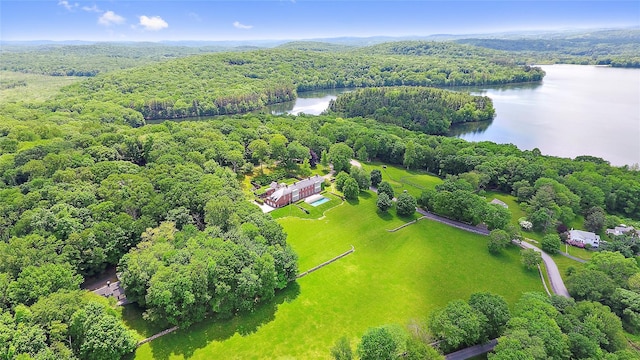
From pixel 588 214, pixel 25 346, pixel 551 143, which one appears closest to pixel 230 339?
pixel 25 346

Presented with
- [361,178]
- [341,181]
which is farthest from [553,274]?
[341,181]

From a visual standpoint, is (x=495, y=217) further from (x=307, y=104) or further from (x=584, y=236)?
(x=307, y=104)

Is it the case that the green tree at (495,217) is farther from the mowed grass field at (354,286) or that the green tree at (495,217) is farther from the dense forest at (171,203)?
the dense forest at (171,203)

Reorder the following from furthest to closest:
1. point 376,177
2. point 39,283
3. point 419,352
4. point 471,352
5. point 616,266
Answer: point 376,177, point 616,266, point 39,283, point 471,352, point 419,352

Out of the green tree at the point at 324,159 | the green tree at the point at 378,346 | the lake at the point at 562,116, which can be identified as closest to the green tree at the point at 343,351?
the green tree at the point at 378,346

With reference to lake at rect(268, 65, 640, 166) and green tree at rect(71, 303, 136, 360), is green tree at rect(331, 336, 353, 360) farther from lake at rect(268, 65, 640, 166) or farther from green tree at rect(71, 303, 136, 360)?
lake at rect(268, 65, 640, 166)

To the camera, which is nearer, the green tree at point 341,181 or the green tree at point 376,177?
the green tree at point 341,181

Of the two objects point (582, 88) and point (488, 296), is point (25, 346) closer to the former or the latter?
point (488, 296)
